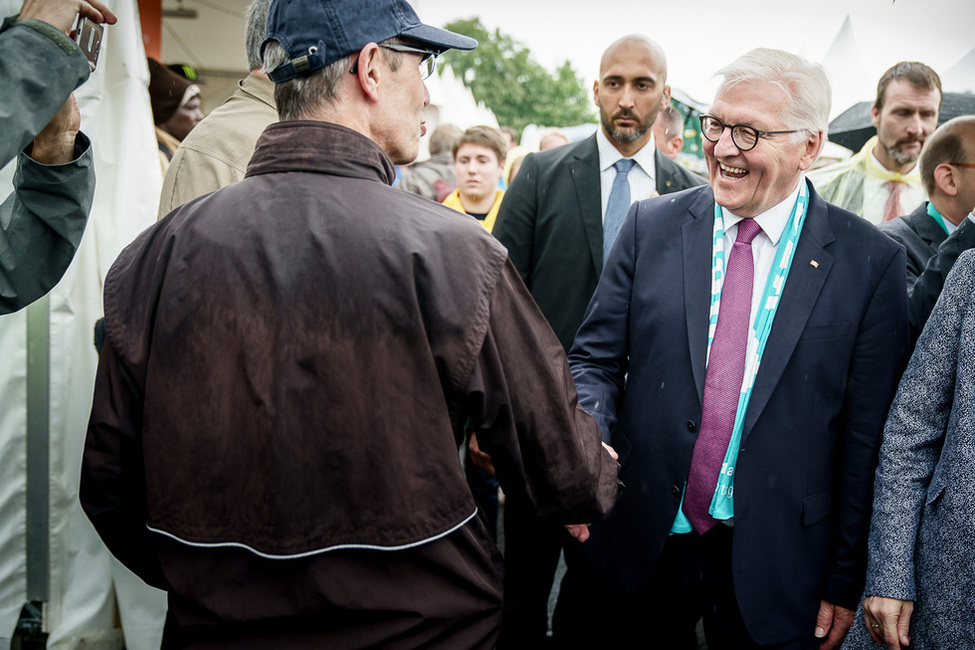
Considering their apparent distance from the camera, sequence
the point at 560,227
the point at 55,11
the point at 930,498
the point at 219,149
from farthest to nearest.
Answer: the point at 560,227 → the point at 219,149 → the point at 930,498 → the point at 55,11

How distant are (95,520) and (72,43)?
1004 mm

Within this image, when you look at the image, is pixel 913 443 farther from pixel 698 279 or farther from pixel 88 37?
pixel 88 37

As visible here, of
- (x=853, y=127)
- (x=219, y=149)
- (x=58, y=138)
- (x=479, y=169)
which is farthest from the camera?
(x=479, y=169)

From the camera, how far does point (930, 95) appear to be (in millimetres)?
4016

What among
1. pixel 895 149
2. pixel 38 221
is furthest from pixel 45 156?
pixel 895 149

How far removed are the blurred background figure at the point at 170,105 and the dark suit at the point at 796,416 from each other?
10.6 feet

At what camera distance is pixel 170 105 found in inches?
175

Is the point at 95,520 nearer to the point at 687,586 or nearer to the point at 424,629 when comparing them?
the point at 424,629

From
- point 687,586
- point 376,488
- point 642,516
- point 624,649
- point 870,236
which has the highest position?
point 870,236

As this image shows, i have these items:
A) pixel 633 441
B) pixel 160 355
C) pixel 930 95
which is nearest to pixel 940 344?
pixel 633 441

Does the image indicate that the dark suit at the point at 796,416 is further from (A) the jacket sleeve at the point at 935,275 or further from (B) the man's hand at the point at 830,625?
(A) the jacket sleeve at the point at 935,275

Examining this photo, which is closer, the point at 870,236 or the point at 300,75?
the point at 300,75

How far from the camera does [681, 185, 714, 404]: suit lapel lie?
2.16 m

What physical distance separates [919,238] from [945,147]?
1.19 ft
